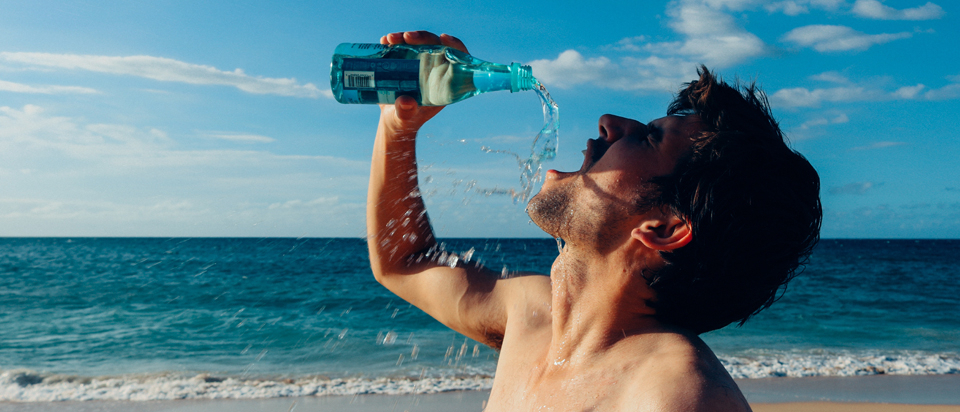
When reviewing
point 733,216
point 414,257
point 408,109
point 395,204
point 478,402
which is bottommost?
point 478,402

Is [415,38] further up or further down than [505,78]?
further up

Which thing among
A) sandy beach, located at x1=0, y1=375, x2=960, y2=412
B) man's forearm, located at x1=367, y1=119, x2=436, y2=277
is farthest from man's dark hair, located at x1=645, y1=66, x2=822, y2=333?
sandy beach, located at x1=0, y1=375, x2=960, y2=412

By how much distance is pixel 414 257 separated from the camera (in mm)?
2457

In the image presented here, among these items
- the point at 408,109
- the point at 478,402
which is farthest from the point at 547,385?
the point at 478,402

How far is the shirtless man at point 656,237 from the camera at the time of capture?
1.80 meters

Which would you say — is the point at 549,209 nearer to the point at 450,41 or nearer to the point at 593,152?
the point at 593,152

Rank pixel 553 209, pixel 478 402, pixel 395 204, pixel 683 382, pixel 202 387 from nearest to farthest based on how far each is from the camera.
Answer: pixel 683 382
pixel 553 209
pixel 395 204
pixel 478 402
pixel 202 387

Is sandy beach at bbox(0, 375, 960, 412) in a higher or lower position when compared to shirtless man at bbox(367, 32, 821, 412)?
lower

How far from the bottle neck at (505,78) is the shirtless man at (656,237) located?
208 mm

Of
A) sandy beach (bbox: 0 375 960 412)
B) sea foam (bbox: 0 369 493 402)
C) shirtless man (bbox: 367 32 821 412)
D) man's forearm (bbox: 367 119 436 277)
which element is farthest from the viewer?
sea foam (bbox: 0 369 493 402)

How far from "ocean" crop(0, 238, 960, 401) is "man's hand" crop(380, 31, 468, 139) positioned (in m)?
0.70

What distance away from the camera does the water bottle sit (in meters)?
2.14

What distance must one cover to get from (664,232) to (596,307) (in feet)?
1.12

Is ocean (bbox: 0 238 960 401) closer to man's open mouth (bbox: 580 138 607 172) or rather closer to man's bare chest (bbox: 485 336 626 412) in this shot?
man's bare chest (bbox: 485 336 626 412)
